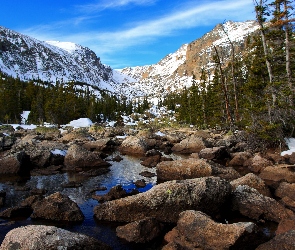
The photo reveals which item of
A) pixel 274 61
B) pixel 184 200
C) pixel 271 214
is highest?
pixel 274 61

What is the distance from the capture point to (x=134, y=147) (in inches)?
993

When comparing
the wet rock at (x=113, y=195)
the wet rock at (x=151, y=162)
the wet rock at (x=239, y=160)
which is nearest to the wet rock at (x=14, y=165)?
the wet rock at (x=113, y=195)

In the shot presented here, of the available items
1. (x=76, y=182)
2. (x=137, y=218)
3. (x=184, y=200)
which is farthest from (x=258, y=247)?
(x=76, y=182)

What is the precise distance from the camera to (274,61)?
72.8 ft

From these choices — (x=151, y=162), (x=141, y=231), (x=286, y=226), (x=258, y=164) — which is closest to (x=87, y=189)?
(x=141, y=231)

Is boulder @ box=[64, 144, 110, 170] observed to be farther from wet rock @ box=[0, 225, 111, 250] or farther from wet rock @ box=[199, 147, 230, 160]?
wet rock @ box=[0, 225, 111, 250]

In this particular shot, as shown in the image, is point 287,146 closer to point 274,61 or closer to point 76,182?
point 274,61

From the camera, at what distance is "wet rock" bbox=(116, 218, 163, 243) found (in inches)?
329

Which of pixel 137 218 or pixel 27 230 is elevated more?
pixel 27 230

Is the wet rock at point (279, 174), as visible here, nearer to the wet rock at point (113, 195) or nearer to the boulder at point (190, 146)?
the wet rock at point (113, 195)

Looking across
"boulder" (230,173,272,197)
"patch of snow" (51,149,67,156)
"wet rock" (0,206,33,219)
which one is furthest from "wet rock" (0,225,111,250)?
"patch of snow" (51,149,67,156)

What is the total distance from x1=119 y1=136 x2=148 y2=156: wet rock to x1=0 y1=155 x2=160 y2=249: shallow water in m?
4.20

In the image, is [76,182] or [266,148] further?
[266,148]

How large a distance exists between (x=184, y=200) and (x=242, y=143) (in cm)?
1647
